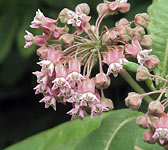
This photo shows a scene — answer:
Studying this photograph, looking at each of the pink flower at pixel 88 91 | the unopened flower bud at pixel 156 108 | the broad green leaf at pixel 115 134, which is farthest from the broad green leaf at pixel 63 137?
the unopened flower bud at pixel 156 108

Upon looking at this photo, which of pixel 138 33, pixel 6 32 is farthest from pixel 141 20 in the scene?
pixel 6 32

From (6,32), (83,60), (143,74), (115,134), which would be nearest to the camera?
(143,74)

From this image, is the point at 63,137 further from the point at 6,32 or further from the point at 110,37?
the point at 110,37

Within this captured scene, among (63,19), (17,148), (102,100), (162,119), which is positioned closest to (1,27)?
(17,148)

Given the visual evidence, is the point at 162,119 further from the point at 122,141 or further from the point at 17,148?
the point at 17,148

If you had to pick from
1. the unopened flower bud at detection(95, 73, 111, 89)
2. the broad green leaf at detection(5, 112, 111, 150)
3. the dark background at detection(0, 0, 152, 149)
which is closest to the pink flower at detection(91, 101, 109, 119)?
the unopened flower bud at detection(95, 73, 111, 89)
